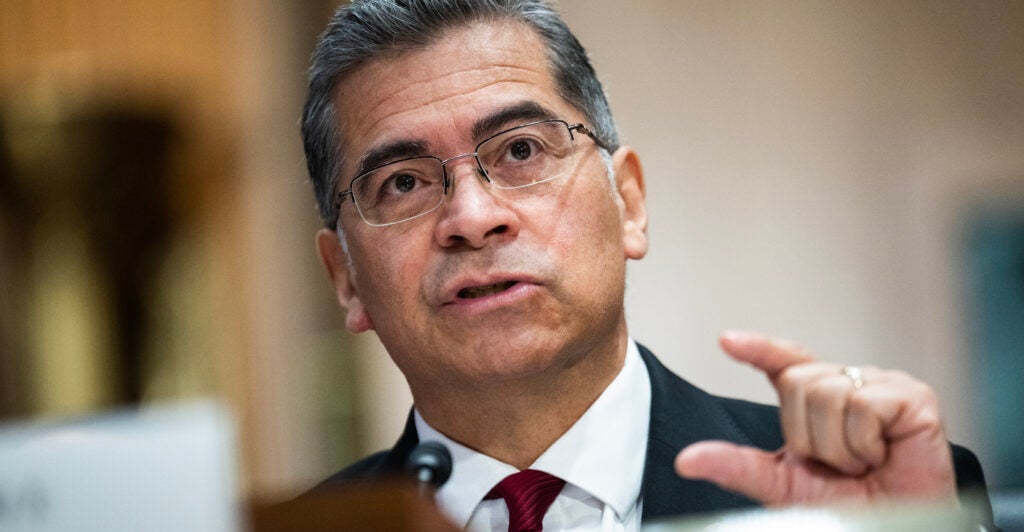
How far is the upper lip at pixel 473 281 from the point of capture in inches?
54.6

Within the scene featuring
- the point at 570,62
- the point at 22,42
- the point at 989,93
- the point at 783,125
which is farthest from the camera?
the point at 22,42

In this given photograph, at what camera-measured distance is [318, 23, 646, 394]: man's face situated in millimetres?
1397

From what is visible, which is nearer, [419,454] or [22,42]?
[419,454]

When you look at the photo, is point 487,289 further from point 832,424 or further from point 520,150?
point 832,424

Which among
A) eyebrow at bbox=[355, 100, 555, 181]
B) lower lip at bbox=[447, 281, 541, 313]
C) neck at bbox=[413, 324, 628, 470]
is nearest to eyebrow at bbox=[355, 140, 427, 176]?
eyebrow at bbox=[355, 100, 555, 181]

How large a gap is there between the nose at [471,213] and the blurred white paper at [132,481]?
1.44 ft

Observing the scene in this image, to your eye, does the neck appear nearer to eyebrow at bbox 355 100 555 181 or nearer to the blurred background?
the blurred background

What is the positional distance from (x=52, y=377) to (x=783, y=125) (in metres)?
1.95

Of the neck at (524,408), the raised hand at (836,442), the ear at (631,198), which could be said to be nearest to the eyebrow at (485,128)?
the ear at (631,198)

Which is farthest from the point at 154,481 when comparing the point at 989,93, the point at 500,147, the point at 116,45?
the point at 116,45

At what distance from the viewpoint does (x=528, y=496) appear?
1409 millimetres

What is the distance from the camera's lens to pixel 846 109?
1.89 m

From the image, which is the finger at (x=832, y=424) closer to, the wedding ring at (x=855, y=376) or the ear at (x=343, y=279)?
the wedding ring at (x=855, y=376)

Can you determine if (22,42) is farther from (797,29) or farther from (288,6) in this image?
(797,29)
